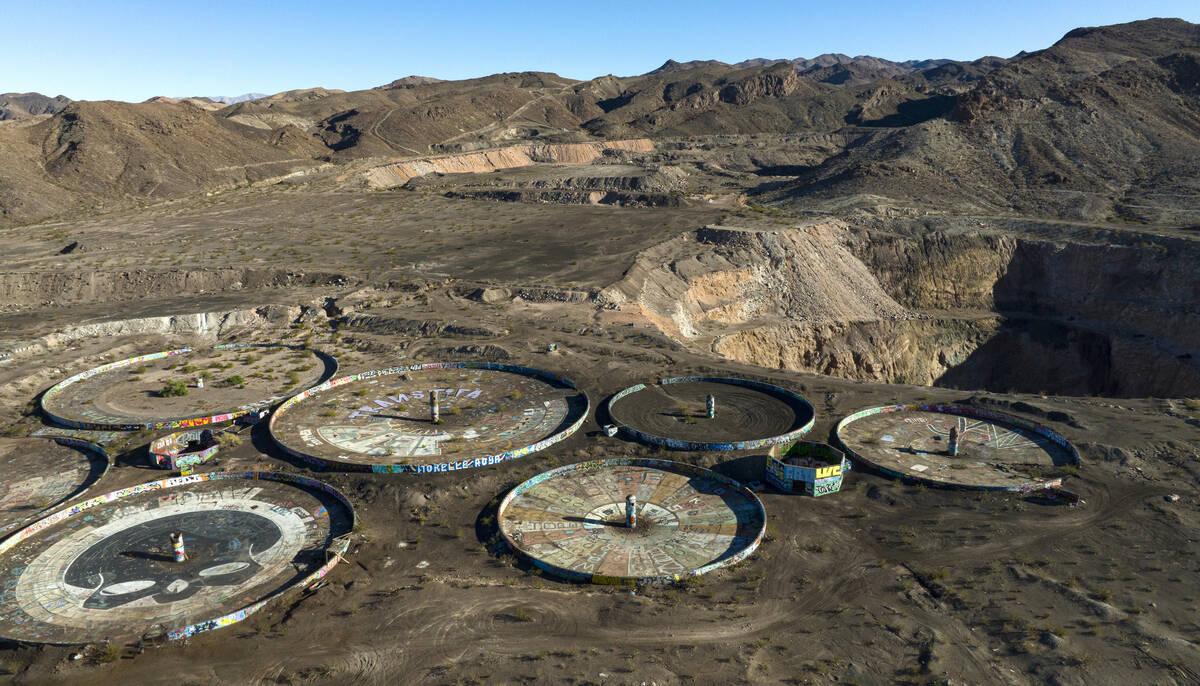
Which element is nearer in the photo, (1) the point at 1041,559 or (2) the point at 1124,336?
(1) the point at 1041,559

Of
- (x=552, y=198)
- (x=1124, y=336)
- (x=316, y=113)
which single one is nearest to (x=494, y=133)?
(x=316, y=113)

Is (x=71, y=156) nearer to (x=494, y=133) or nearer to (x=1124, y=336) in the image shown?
(x=494, y=133)

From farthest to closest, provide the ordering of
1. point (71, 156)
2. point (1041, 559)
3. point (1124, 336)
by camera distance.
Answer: point (71, 156)
point (1124, 336)
point (1041, 559)

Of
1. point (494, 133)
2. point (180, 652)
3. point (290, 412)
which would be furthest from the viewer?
point (494, 133)

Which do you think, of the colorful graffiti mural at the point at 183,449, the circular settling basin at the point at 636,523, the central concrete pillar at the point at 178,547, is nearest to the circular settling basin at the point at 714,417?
the circular settling basin at the point at 636,523

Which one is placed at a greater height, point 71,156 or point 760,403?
point 71,156

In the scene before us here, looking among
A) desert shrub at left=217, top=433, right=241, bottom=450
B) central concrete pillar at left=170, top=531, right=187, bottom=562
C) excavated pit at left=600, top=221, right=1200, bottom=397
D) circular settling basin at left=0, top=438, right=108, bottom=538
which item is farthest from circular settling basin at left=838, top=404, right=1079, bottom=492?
circular settling basin at left=0, top=438, right=108, bottom=538

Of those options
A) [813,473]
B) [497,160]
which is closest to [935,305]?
[813,473]
